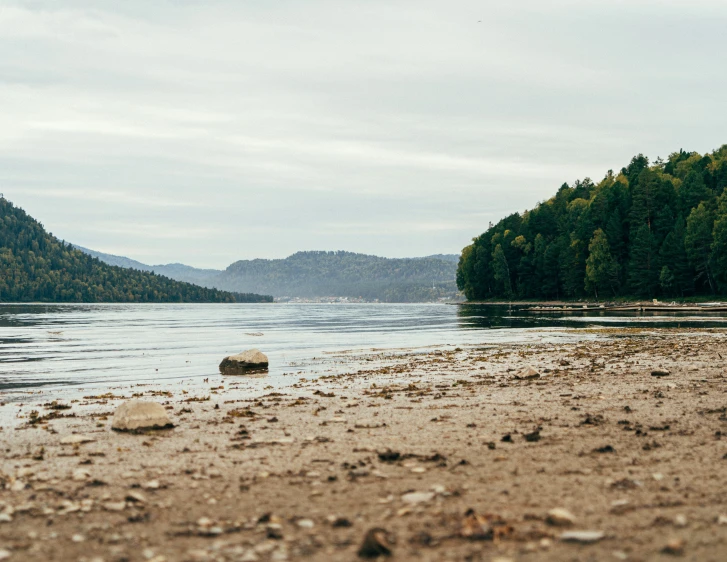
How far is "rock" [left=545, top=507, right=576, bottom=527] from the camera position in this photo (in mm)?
7621

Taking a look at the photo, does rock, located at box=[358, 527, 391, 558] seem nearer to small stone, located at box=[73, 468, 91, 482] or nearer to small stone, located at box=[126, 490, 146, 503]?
small stone, located at box=[126, 490, 146, 503]

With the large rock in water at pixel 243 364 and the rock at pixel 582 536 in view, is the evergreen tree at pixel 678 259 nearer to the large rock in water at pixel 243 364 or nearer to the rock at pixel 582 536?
the large rock in water at pixel 243 364

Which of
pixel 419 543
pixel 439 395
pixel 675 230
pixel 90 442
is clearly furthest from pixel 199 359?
pixel 675 230

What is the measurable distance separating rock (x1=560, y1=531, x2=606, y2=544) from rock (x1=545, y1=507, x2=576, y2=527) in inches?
13.1

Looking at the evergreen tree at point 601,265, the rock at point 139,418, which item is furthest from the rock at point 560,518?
the evergreen tree at point 601,265

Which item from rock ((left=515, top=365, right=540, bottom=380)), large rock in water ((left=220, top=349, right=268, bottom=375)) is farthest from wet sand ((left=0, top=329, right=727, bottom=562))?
large rock in water ((left=220, top=349, right=268, bottom=375))

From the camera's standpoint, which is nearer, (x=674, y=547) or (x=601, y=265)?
(x=674, y=547)

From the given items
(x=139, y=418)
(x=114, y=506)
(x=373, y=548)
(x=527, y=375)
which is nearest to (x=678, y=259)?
(x=527, y=375)

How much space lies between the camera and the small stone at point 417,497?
8.72 meters

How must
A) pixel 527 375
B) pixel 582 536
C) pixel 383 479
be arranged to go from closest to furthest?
pixel 582 536 → pixel 383 479 → pixel 527 375

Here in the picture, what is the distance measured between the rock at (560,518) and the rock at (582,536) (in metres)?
0.33

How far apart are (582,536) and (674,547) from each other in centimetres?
85

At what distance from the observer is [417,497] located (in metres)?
8.86

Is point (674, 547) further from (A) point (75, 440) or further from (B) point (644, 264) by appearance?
(B) point (644, 264)
